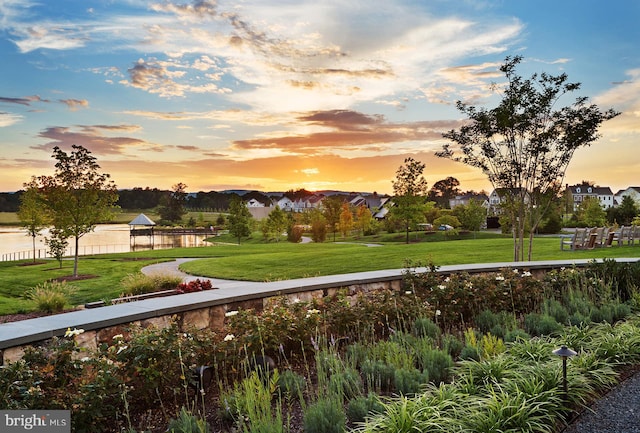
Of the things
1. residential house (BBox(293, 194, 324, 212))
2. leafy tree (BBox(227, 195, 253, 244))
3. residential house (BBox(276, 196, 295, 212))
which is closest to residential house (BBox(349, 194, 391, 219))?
residential house (BBox(293, 194, 324, 212))

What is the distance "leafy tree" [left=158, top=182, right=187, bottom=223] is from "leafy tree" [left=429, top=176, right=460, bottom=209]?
3696 centimetres

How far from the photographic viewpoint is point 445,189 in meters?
75.6

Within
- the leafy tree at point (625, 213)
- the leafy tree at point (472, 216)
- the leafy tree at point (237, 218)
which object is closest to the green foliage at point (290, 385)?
the leafy tree at point (237, 218)

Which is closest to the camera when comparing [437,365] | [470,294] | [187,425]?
[187,425]

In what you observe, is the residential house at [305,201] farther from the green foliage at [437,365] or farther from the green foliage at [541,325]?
the green foliage at [437,365]

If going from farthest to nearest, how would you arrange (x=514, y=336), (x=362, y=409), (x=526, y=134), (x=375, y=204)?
(x=375, y=204), (x=526, y=134), (x=514, y=336), (x=362, y=409)

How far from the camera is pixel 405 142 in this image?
17422 millimetres

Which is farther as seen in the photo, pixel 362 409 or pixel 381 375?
pixel 381 375

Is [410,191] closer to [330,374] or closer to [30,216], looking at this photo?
[30,216]

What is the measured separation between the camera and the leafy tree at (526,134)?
1226 cm

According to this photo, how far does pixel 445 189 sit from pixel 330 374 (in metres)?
74.3

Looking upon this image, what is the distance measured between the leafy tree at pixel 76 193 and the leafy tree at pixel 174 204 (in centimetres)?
4926

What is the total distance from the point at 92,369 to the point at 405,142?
15.3 meters

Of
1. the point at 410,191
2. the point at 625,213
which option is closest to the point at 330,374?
the point at 410,191
